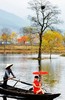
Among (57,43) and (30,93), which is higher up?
(30,93)

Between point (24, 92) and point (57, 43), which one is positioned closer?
point (24, 92)

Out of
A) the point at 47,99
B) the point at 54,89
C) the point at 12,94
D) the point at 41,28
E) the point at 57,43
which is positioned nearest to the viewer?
the point at 47,99

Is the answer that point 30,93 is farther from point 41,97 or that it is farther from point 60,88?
point 60,88

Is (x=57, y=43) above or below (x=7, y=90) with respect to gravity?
below

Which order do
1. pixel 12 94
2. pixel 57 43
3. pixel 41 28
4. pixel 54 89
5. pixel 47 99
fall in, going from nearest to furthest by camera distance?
1. pixel 47 99
2. pixel 12 94
3. pixel 54 89
4. pixel 41 28
5. pixel 57 43

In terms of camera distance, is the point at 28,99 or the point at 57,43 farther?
the point at 57,43

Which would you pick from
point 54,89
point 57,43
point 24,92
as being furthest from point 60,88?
point 57,43

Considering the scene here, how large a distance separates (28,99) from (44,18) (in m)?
69.8

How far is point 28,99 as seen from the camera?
27109mm

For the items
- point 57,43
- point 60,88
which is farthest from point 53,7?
point 60,88

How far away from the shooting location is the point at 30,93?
2748 centimetres

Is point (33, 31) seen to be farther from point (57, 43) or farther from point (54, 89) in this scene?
point (54, 89)

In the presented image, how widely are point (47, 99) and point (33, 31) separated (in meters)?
73.5

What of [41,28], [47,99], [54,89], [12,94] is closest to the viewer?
[47,99]
